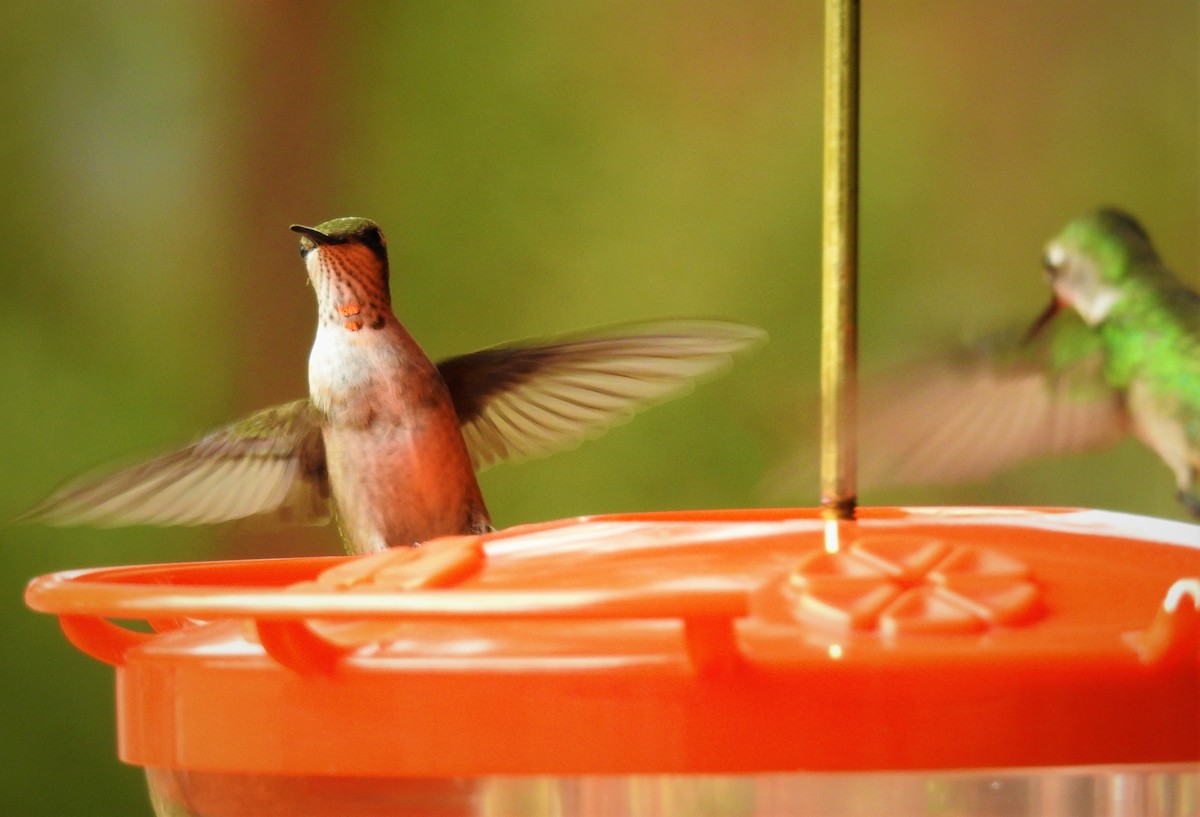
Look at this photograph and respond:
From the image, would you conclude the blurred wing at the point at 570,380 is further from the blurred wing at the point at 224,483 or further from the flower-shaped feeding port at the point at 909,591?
the flower-shaped feeding port at the point at 909,591

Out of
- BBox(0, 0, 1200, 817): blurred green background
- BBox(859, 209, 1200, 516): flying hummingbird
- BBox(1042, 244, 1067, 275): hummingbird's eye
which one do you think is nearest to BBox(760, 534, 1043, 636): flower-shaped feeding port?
BBox(859, 209, 1200, 516): flying hummingbird

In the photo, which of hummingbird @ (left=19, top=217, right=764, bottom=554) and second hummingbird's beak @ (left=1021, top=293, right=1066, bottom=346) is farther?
second hummingbird's beak @ (left=1021, top=293, right=1066, bottom=346)

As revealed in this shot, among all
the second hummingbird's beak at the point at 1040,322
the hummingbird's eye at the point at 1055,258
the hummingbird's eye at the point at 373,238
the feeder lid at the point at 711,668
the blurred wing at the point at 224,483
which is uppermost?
the hummingbird's eye at the point at 373,238

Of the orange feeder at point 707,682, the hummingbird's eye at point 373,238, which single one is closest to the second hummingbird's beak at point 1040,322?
the hummingbird's eye at point 373,238

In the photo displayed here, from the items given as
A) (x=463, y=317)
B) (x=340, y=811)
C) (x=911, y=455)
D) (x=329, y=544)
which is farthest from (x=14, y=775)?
(x=340, y=811)

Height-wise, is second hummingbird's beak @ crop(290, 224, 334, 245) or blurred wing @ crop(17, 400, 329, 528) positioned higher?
second hummingbird's beak @ crop(290, 224, 334, 245)

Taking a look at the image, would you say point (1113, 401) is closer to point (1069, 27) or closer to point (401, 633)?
point (401, 633)

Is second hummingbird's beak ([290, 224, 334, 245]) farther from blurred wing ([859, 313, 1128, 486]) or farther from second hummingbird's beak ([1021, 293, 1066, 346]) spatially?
second hummingbird's beak ([1021, 293, 1066, 346])
